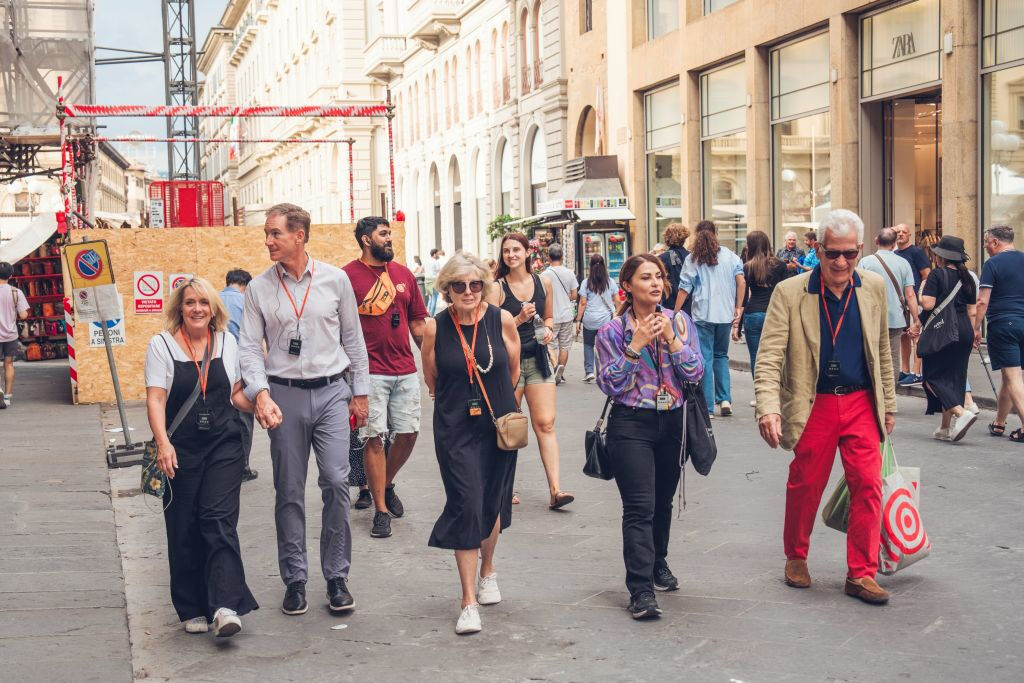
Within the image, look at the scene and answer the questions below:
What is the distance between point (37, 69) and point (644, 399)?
20.9m

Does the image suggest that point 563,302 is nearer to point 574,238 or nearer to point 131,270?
point 131,270

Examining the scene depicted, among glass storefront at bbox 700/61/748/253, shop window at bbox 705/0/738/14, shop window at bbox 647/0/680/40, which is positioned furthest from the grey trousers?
shop window at bbox 647/0/680/40

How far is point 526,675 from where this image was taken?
5.06 meters

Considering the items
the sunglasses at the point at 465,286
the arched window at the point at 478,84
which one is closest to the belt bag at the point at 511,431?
the sunglasses at the point at 465,286

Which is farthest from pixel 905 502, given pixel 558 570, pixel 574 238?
pixel 574 238

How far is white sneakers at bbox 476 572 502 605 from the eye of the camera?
19.9 ft

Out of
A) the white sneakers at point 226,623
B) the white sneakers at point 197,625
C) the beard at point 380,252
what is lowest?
the white sneakers at point 197,625

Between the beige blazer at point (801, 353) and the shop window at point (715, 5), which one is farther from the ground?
the shop window at point (715, 5)

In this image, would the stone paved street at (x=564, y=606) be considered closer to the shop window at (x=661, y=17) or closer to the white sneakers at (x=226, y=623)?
the white sneakers at (x=226, y=623)

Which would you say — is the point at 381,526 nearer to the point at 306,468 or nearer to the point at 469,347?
the point at 306,468

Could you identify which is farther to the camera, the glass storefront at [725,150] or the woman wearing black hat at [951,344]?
the glass storefront at [725,150]

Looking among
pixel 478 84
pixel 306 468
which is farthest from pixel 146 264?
pixel 478 84

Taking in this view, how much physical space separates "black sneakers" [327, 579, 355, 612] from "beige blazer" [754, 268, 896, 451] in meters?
2.02

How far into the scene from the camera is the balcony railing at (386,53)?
51.9 m
